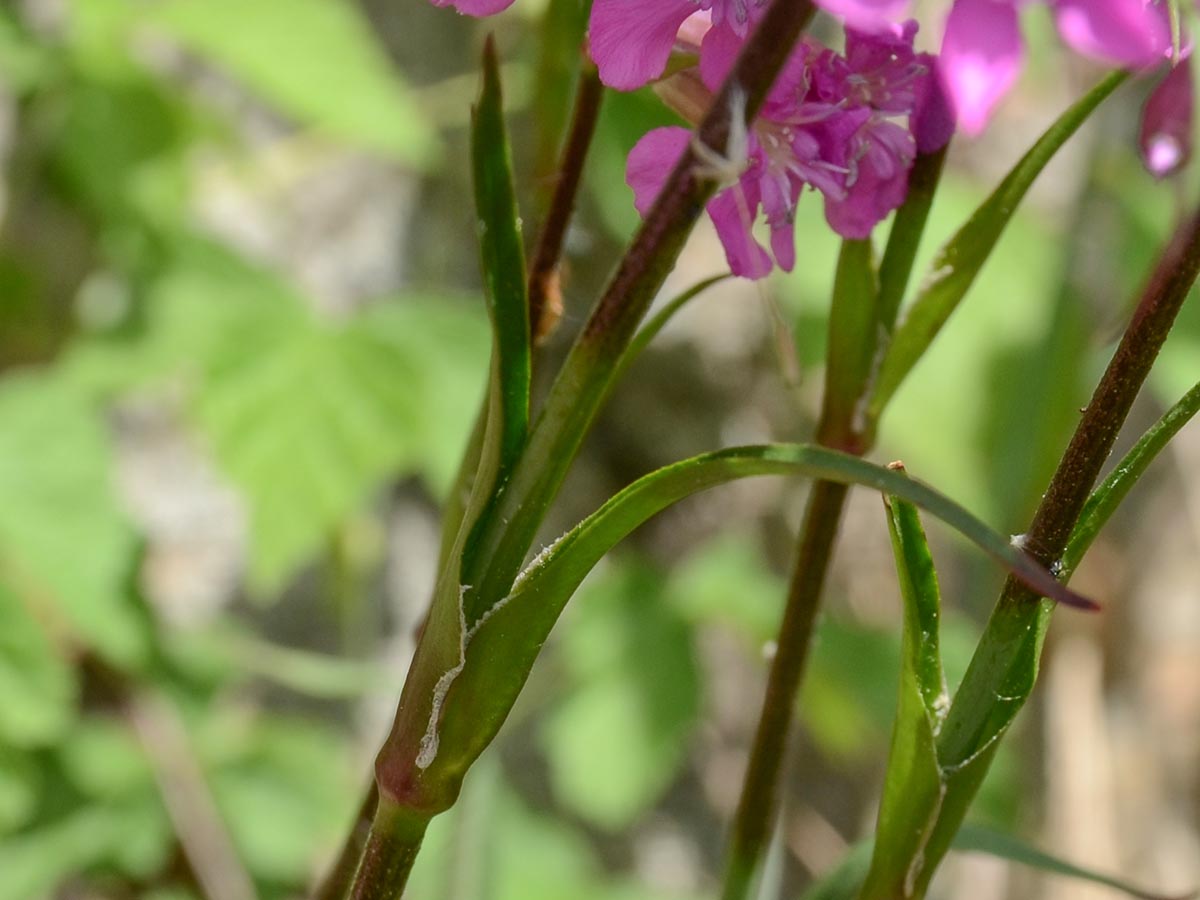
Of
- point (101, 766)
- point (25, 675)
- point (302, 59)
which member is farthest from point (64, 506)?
point (302, 59)

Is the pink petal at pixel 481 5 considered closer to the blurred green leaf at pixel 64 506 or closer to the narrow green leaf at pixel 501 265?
the narrow green leaf at pixel 501 265

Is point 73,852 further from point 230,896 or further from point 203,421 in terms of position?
point 203,421

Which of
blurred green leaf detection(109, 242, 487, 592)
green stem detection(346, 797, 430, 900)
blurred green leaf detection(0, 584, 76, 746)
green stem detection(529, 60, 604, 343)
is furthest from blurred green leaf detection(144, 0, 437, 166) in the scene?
green stem detection(346, 797, 430, 900)

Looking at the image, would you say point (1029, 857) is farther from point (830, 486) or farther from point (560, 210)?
point (560, 210)

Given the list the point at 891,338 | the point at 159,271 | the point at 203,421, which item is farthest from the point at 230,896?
the point at 891,338

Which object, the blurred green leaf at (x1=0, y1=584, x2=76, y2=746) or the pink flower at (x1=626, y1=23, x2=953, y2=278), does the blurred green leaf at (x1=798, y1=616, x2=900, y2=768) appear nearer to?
the blurred green leaf at (x1=0, y1=584, x2=76, y2=746)

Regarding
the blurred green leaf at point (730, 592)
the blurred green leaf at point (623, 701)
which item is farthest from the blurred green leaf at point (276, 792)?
the blurred green leaf at point (730, 592)
